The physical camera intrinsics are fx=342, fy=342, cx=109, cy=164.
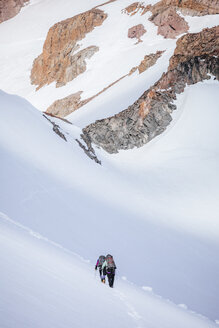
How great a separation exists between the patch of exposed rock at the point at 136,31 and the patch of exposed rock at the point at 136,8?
664 centimetres

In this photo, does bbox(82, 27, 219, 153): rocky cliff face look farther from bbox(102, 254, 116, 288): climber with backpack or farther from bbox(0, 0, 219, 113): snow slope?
bbox(102, 254, 116, 288): climber with backpack

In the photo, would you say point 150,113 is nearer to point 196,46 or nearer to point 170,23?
point 196,46

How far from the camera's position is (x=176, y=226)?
2155 centimetres

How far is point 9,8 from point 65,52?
8424cm

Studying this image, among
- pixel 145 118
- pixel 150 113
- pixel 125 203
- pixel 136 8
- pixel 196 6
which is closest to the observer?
pixel 125 203

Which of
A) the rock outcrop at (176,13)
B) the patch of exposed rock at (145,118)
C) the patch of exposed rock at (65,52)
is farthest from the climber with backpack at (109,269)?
the rock outcrop at (176,13)

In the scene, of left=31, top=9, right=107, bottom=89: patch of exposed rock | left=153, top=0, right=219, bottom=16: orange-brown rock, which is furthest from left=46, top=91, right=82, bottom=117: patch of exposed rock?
left=153, top=0, right=219, bottom=16: orange-brown rock

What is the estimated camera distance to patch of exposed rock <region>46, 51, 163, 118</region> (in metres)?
54.9

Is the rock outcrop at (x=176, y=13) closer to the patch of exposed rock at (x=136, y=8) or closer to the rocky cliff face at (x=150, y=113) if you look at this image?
the patch of exposed rock at (x=136, y=8)

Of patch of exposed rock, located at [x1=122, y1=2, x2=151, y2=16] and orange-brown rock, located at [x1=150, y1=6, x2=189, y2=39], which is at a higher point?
patch of exposed rock, located at [x1=122, y1=2, x2=151, y2=16]

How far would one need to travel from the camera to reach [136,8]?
86312 millimetres

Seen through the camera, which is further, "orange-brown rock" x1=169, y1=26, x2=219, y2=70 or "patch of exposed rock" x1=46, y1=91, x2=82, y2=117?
"patch of exposed rock" x1=46, y1=91, x2=82, y2=117

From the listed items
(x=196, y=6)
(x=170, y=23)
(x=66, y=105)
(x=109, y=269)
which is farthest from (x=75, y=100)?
(x=109, y=269)

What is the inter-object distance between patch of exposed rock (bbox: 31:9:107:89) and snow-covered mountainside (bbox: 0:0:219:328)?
1.52 m
